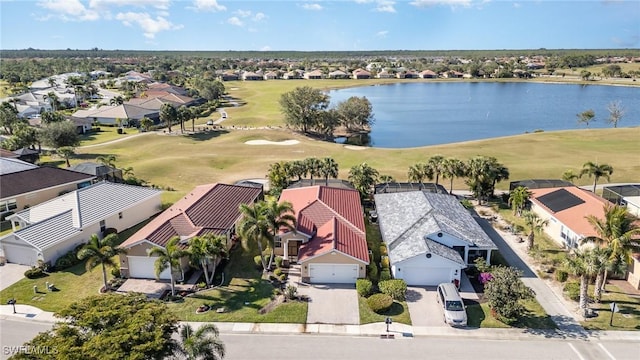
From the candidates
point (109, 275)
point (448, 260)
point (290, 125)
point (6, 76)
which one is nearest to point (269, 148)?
point (290, 125)

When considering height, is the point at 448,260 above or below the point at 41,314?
above

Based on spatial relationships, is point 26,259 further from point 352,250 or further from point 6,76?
point 6,76

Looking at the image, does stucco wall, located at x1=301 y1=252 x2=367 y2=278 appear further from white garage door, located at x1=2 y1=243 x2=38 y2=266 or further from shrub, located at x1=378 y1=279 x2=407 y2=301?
white garage door, located at x1=2 y1=243 x2=38 y2=266

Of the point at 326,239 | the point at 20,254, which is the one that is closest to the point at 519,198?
the point at 326,239

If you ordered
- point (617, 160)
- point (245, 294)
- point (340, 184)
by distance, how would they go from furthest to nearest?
1. point (617, 160)
2. point (340, 184)
3. point (245, 294)

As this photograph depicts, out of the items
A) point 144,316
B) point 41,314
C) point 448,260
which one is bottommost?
point 41,314

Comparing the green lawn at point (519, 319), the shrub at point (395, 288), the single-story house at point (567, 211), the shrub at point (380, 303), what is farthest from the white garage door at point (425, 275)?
the single-story house at point (567, 211)

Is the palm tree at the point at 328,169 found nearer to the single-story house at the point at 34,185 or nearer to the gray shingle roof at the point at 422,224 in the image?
the gray shingle roof at the point at 422,224
